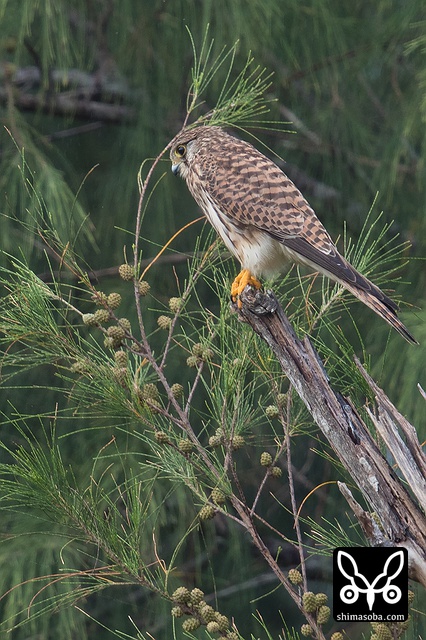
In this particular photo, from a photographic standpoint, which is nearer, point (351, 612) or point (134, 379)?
point (351, 612)

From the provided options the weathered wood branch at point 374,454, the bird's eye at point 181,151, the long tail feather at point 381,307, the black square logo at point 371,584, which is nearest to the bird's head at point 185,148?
the bird's eye at point 181,151

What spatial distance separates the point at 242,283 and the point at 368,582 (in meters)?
0.78

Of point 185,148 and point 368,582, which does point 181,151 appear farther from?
point 368,582

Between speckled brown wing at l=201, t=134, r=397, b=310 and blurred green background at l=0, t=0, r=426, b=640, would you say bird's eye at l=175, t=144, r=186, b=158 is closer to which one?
speckled brown wing at l=201, t=134, r=397, b=310

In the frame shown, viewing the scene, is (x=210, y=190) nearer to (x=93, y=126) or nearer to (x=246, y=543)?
(x=93, y=126)

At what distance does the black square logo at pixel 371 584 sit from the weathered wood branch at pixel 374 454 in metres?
0.03

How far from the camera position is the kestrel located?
2299mm

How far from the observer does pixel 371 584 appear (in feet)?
5.47

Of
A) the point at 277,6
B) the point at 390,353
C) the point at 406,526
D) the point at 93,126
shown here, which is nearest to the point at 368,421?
the point at 406,526

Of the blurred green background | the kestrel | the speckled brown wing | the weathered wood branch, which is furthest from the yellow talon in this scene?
the blurred green background

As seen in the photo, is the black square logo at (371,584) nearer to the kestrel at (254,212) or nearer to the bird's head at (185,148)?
the kestrel at (254,212)

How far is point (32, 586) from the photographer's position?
2.73 metres

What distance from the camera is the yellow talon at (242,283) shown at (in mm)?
2170

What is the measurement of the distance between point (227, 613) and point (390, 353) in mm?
995
